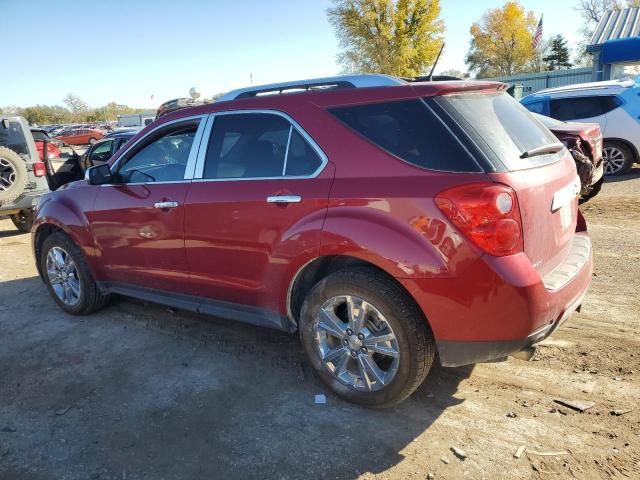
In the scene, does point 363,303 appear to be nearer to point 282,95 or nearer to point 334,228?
point 334,228

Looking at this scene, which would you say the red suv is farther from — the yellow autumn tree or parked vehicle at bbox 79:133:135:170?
the yellow autumn tree

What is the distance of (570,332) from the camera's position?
3.81 meters

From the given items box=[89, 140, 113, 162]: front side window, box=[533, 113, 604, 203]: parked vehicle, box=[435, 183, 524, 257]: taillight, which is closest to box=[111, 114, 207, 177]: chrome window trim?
box=[435, 183, 524, 257]: taillight

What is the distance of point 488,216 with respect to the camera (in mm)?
2469

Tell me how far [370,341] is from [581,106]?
9.74m

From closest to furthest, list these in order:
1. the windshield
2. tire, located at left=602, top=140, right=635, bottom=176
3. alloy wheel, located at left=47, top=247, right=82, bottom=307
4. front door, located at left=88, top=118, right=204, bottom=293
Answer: front door, located at left=88, top=118, right=204, bottom=293 < alloy wheel, located at left=47, top=247, right=82, bottom=307 < the windshield < tire, located at left=602, top=140, right=635, bottom=176

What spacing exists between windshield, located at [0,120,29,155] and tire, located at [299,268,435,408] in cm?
756

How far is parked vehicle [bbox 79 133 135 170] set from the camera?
9.77 m

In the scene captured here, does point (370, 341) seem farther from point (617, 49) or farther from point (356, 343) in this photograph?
point (617, 49)

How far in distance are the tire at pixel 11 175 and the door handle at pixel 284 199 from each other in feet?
20.5

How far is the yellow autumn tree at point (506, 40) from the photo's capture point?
57469mm

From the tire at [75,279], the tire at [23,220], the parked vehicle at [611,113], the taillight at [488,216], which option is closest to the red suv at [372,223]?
the taillight at [488,216]

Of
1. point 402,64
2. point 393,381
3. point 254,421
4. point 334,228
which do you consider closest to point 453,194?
point 334,228

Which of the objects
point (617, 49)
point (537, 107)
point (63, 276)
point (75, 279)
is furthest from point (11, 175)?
point (617, 49)
